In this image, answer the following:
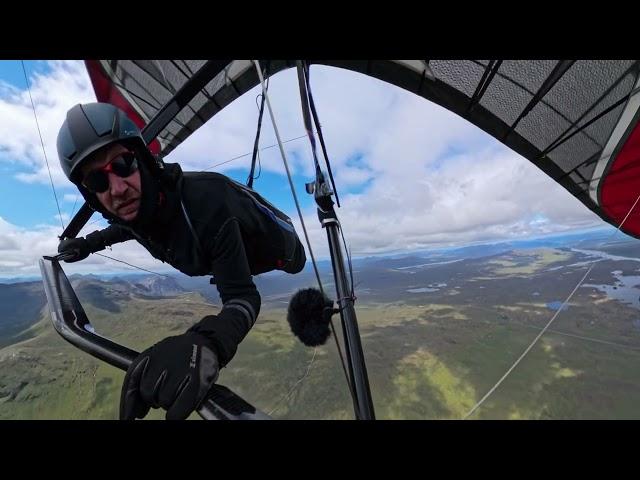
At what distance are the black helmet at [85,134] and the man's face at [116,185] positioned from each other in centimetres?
3

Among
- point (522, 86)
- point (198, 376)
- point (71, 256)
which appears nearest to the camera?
point (198, 376)

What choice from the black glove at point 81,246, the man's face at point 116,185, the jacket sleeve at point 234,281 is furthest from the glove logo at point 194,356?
the black glove at point 81,246

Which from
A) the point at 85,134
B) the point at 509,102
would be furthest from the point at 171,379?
the point at 509,102

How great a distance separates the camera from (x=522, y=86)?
2973mm

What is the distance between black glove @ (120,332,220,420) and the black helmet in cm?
97

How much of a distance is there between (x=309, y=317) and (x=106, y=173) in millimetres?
1355

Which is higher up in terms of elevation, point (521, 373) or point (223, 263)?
point (223, 263)

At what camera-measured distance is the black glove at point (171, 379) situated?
73 cm

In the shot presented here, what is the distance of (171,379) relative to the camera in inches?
29.6

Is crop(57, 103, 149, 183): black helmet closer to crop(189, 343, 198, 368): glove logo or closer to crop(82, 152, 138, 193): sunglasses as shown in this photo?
crop(82, 152, 138, 193): sunglasses
